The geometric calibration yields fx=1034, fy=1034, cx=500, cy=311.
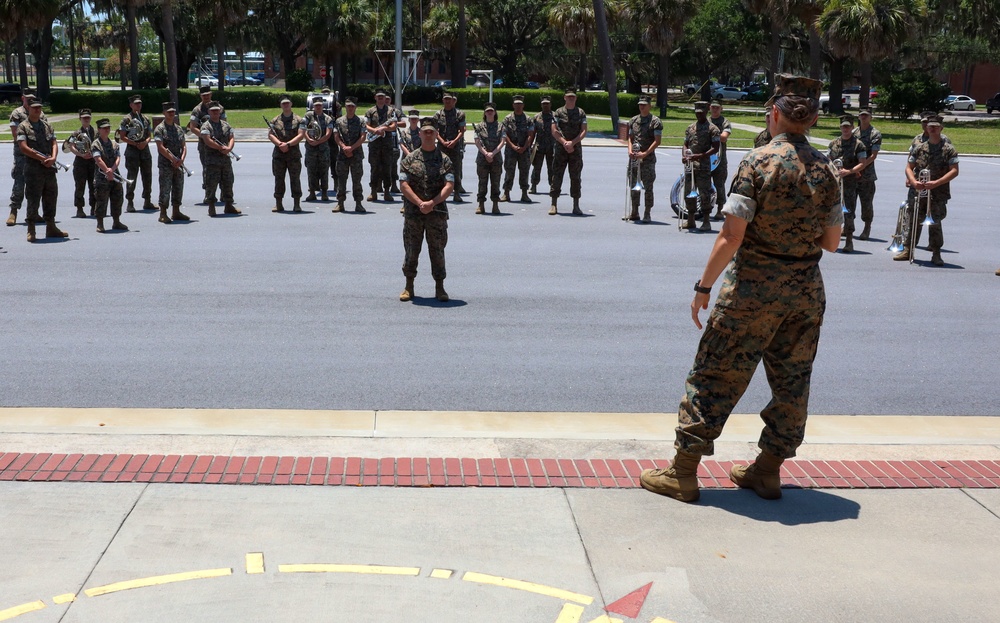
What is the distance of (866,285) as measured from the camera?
1209 centimetres

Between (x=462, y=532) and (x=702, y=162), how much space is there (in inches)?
474

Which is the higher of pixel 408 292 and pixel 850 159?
pixel 850 159

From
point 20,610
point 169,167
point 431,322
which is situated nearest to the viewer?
point 20,610

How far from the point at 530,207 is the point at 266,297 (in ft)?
27.6

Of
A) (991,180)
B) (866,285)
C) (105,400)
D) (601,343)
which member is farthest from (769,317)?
(991,180)

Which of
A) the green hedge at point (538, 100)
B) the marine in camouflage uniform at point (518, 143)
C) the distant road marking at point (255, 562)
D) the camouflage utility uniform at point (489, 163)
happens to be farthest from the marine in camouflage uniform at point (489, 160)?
the green hedge at point (538, 100)

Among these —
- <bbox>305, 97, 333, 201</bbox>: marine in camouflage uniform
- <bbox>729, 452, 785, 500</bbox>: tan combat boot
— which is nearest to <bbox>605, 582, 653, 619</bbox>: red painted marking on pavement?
<bbox>729, 452, 785, 500</bbox>: tan combat boot

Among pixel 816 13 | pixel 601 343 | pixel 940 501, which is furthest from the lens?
pixel 816 13

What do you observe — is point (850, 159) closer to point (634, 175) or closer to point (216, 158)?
point (634, 175)

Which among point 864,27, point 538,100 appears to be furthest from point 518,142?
point 538,100

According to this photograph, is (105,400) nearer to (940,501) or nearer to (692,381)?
(692,381)

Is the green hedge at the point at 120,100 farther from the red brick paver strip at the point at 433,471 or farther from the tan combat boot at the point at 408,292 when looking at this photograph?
the red brick paver strip at the point at 433,471

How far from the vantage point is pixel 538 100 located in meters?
50.0

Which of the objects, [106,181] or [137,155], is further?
[137,155]
